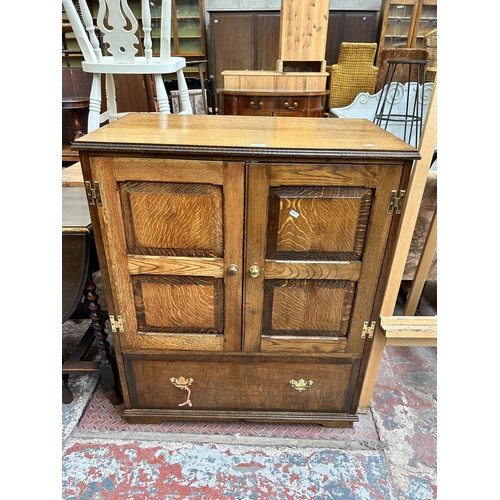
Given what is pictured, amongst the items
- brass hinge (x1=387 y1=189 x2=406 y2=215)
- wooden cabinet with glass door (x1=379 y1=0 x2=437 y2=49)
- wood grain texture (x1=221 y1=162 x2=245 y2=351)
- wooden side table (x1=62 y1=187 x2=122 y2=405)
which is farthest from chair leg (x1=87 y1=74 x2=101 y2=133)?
wooden cabinet with glass door (x1=379 y1=0 x2=437 y2=49)

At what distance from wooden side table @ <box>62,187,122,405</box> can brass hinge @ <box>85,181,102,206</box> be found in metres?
0.26

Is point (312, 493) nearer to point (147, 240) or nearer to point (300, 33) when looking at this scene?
point (147, 240)

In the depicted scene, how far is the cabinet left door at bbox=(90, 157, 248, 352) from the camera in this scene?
0.96 meters

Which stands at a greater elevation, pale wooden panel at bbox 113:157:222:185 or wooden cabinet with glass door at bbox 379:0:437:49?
wooden cabinet with glass door at bbox 379:0:437:49

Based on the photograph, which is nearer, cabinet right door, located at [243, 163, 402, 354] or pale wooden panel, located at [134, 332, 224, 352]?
cabinet right door, located at [243, 163, 402, 354]

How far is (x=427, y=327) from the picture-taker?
1.31m

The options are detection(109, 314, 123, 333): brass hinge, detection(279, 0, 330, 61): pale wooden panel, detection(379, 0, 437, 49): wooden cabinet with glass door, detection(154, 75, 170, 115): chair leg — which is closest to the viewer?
detection(109, 314, 123, 333): brass hinge

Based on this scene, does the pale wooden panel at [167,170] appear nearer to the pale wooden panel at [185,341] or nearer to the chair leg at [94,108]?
the pale wooden panel at [185,341]

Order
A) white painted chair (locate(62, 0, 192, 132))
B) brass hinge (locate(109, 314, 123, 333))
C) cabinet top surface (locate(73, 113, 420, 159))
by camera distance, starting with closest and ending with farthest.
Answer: cabinet top surface (locate(73, 113, 420, 159))
brass hinge (locate(109, 314, 123, 333))
white painted chair (locate(62, 0, 192, 132))

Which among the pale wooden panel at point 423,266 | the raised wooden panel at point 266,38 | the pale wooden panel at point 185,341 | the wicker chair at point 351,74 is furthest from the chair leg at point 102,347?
the raised wooden panel at point 266,38

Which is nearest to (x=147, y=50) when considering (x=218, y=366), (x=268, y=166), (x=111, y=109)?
(x=111, y=109)

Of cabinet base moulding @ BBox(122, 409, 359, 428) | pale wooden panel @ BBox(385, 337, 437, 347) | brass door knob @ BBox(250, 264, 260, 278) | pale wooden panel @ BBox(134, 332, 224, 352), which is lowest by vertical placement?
cabinet base moulding @ BBox(122, 409, 359, 428)

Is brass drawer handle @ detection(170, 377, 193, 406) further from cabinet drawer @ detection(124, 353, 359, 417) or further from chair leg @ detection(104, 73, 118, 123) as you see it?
chair leg @ detection(104, 73, 118, 123)

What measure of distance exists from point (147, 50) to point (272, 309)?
5.34ft
